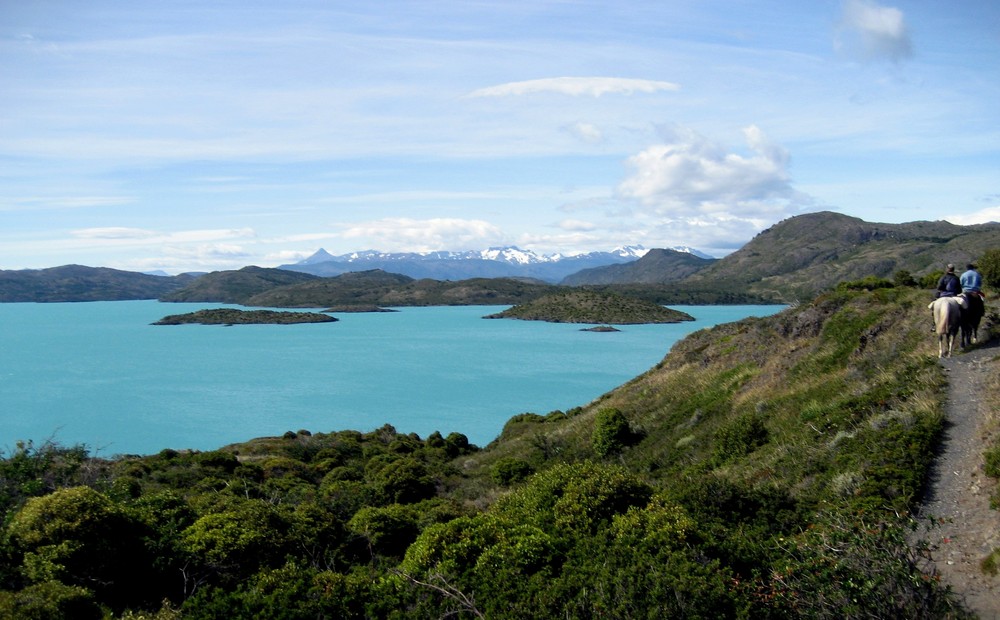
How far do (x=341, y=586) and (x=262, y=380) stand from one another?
284 ft

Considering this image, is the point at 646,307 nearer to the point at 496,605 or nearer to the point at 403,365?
the point at 403,365

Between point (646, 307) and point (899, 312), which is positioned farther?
point (646, 307)

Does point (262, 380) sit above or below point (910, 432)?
below

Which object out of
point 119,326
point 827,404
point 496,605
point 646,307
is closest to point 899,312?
point 827,404

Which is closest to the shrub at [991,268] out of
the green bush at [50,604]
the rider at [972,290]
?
the rider at [972,290]

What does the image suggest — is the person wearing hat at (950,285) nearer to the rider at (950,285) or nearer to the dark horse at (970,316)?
the rider at (950,285)

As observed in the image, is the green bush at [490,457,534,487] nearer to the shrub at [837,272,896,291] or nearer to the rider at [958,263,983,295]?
the rider at [958,263,983,295]

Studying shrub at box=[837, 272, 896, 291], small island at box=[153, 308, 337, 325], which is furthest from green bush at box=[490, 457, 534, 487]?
small island at box=[153, 308, 337, 325]

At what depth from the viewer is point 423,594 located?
9000 millimetres

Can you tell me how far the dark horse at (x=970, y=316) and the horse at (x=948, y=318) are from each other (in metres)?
0.25

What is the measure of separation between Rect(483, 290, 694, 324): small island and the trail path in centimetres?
15784

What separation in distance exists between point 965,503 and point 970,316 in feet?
31.9

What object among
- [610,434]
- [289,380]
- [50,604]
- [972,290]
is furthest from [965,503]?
[289,380]

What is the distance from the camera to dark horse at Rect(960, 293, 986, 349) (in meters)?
18.2
